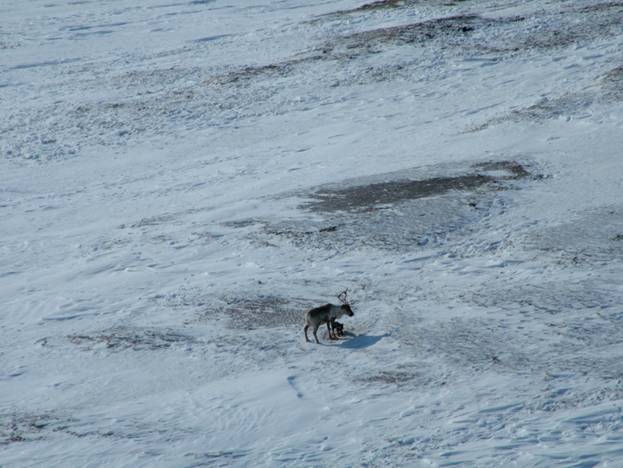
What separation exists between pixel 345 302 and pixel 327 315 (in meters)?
1.14

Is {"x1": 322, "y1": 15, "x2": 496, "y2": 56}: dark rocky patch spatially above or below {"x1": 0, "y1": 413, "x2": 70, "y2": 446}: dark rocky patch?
above

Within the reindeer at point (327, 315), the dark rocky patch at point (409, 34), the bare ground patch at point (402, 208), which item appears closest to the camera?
the reindeer at point (327, 315)

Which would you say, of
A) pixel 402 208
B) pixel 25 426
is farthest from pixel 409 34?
pixel 25 426

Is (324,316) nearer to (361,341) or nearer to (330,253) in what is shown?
(361,341)

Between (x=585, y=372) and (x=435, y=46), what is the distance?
18840 millimetres

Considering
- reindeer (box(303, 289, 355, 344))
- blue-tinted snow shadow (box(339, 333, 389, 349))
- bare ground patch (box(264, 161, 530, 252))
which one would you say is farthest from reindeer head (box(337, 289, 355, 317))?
bare ground patch (box(264, 161, 530, 252))

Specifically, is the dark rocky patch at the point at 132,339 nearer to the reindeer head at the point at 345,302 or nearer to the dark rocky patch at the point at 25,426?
the dark rocky patch at the point at 25,426

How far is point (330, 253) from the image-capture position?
1484cm

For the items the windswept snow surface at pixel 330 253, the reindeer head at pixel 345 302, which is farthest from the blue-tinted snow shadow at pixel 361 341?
the reindeer head at pixel 345 302

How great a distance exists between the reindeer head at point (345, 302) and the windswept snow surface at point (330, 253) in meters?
0.17

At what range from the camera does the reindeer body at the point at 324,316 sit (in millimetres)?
11625

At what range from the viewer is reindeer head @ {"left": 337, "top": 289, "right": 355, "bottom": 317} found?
39.3 ft

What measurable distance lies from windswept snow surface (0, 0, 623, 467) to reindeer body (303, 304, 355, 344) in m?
0.26

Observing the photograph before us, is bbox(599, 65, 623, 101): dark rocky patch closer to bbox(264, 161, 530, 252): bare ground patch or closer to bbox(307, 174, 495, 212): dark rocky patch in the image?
bbox(264, 161, 530, 252): bare ground patch
